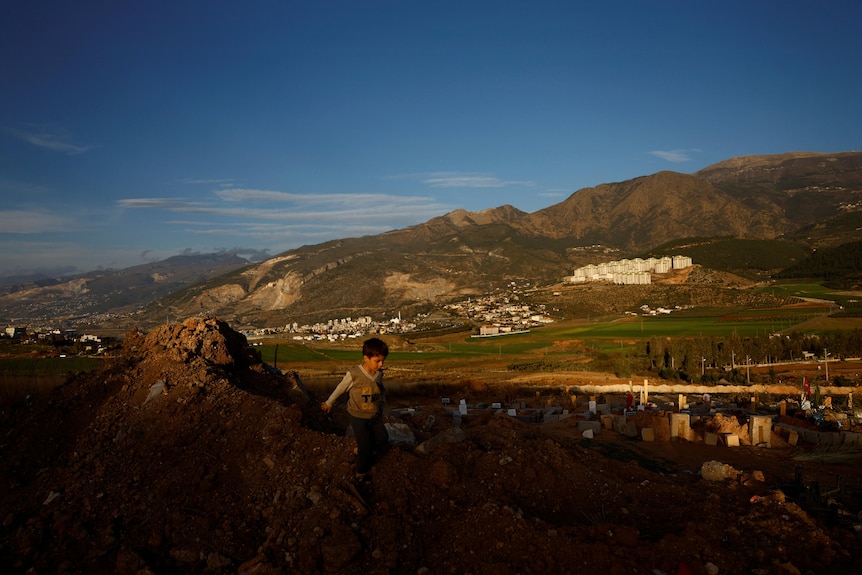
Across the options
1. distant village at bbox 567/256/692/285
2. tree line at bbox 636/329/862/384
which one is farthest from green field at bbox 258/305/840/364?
distant village at bbox 567/256/692/285

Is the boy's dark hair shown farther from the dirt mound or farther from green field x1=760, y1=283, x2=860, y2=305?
green field x1=760, y1=283, x2=860, y2=305

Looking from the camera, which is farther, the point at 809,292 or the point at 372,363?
the point at 809,292

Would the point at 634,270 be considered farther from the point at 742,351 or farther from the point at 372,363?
the point at 372,363

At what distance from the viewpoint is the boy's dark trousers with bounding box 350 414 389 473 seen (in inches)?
271

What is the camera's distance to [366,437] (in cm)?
695

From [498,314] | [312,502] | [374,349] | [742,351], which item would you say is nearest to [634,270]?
[498,314]

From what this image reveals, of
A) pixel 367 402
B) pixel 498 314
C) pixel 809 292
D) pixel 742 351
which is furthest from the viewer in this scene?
pixel 498 314

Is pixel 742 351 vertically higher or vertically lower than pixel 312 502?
lower

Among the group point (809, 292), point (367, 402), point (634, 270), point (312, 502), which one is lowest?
point (809, 292)

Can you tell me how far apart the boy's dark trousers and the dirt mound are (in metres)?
0.19

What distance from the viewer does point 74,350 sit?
52.3 meters

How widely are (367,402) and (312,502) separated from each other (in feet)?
4.45

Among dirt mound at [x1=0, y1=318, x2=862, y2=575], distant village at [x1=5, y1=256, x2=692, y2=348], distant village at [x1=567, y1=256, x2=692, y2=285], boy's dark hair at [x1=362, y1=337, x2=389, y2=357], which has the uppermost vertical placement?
boy's dark hair at [x1=362, y1=337, x2=389, y2=357]

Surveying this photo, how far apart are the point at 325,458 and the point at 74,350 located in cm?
5633
